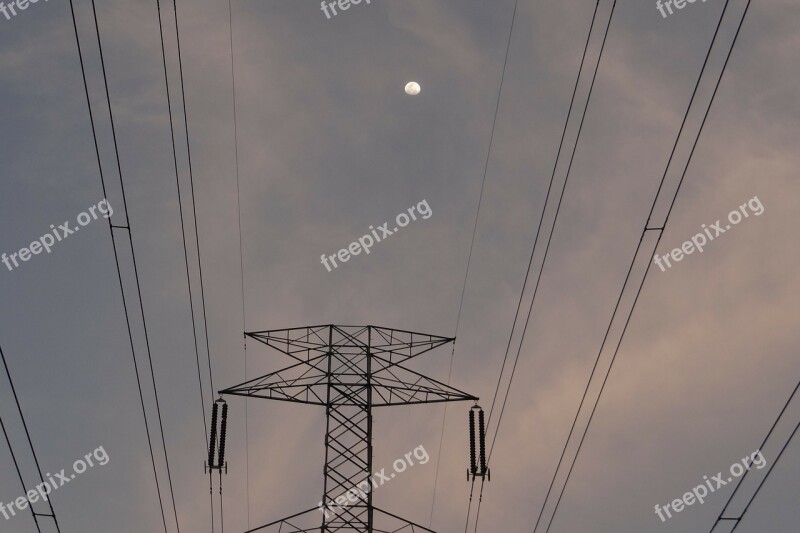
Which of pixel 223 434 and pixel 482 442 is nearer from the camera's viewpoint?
pixel 482 442

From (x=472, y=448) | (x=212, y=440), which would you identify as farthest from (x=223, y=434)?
(x=472, y=448)

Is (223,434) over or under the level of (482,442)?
over

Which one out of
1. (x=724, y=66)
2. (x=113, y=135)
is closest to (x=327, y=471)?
(x=113, y=135)

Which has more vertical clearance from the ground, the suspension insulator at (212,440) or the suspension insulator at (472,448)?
the suspension insulator at (212,440)

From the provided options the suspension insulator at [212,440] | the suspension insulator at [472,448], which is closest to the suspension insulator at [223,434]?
the suspension insulator at [212,440]

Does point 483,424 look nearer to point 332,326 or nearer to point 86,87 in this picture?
point 332,326

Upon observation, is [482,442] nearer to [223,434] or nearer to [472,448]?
[472,448]

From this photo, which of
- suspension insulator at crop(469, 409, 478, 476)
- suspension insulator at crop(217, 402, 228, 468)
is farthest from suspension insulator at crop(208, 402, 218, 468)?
suspension insulator at crop(469, 409, 478, 476)

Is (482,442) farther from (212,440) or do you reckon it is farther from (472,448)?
(212,440)

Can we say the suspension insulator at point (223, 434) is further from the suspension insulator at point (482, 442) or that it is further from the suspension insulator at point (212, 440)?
the suspension insulator at point (482, 442)

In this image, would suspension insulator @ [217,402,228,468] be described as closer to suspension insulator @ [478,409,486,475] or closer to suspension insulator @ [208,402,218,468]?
suspension insulator @ [208,402,218,468]

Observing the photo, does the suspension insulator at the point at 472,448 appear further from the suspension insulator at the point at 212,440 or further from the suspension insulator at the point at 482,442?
the suspension insulator at the point at 212,440

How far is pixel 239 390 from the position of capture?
2288 centimetres

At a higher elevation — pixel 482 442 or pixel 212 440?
pixel 212 440
